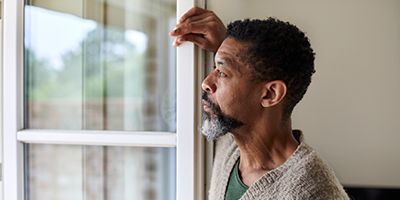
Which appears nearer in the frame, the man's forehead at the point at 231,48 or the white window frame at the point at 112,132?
the man's forehead at the point at 231,48

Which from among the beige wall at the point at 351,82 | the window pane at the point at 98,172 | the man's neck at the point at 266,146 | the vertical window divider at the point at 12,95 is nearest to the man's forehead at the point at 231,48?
the man's neck at the point at 266,146

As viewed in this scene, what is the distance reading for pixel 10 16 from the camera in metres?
1.11

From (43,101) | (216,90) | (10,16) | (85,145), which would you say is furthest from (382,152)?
(10,16)

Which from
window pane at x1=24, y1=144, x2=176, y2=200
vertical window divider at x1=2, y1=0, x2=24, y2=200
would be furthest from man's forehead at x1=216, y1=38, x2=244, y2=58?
vertical window divider at x1=2, y1=0, x2=24, y2=200

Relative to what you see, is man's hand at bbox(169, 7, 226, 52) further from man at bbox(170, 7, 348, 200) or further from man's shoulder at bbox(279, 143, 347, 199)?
man's shoulder at bbox(279, 143, 347, 199)

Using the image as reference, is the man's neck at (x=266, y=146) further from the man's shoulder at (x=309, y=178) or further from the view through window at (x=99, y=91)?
the view through window at (x=99, y=91)

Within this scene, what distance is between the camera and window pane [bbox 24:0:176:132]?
1033 millimetres

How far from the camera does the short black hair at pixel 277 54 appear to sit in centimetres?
74

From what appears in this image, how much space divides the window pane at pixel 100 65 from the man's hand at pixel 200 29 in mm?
84

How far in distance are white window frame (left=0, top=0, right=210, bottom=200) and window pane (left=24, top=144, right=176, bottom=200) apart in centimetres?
4

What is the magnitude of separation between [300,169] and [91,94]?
83cm

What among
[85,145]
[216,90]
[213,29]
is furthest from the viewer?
[85,145]

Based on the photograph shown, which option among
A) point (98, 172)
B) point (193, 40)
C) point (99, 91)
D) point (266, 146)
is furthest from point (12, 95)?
A: point (266, 146)

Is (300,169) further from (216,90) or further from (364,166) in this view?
(364,166)
